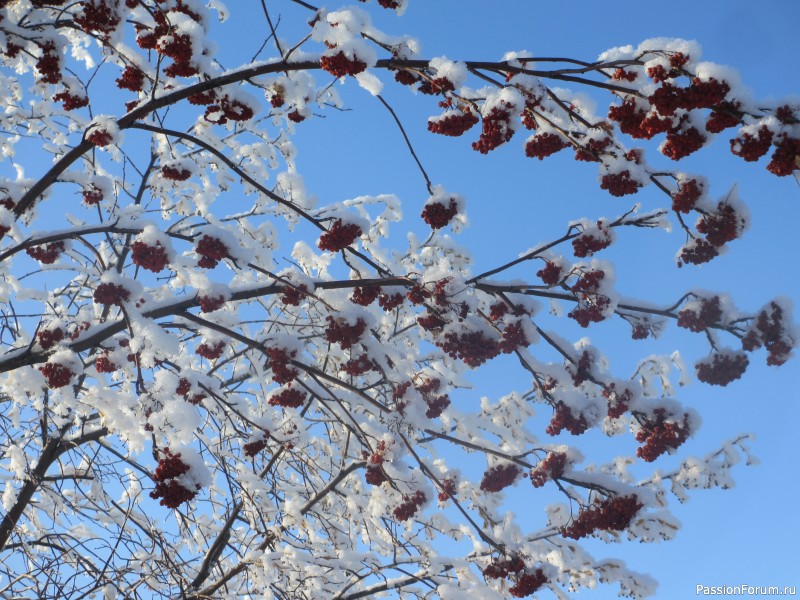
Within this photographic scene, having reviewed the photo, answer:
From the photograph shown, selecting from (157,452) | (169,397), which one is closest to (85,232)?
(169,397)

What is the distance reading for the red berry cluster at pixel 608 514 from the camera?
389 centimetres

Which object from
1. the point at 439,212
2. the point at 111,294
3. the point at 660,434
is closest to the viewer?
the point at 111,294

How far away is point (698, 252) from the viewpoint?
3.83 metres

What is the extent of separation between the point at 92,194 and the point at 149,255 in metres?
1.48

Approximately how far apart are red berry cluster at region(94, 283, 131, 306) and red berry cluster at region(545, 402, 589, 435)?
2589mm

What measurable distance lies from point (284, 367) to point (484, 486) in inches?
72.4

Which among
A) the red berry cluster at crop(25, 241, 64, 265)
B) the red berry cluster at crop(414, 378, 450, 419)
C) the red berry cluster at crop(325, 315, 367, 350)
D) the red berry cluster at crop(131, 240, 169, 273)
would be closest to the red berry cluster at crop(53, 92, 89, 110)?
the red berry cluster at crop(25, 241, 64, 265)

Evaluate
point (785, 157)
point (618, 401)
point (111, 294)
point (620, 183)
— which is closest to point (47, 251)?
point (111, 294)

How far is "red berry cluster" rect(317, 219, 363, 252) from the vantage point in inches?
146

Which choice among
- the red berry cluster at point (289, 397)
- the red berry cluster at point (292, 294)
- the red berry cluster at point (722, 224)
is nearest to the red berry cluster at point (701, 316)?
the red berry cluster at point (722, 224)

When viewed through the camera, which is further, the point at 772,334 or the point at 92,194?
the point at 92,194

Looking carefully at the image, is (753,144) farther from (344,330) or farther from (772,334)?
(344,330)

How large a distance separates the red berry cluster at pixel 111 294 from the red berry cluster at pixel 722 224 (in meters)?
3.09

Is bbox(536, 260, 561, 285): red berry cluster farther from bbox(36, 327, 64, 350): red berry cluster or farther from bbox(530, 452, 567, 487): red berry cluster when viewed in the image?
bbox(36, 327, 64, 350): red berry cluster
